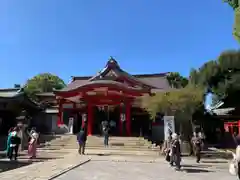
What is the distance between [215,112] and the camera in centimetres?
3231

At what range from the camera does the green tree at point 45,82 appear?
205 ft

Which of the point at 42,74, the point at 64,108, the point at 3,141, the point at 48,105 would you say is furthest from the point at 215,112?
the point at 42,74

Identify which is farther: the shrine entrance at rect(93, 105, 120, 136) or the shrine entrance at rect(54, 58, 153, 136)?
the shrine entrance at rect(93, 105, 120, 136)

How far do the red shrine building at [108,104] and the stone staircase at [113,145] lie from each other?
9.89ft

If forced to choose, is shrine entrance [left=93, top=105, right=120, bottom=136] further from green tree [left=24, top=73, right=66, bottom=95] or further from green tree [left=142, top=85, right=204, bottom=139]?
green tree [left=24, top=73, right=66, bottom=95]

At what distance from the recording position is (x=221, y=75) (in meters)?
27.2

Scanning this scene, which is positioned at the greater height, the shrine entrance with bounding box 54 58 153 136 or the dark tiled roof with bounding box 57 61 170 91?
the dark tiled roof with bounding box 57 61 170 91

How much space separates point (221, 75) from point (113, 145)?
44.6 feet

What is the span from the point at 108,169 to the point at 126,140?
11323mm

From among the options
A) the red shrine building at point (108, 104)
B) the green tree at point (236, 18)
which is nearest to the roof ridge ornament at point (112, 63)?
the red shrine building at point (108, 104)

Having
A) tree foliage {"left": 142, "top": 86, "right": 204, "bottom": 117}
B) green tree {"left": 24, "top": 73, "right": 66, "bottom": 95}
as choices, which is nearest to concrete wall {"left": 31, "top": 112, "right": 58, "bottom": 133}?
tree foliage {"left": 142, "top": 86, "right": 204, "bottom": 117}

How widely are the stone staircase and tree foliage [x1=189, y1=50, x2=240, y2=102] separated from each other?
10370 mm

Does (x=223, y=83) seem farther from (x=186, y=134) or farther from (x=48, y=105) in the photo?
(x=48, y=105)

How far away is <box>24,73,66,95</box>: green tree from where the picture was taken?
6253 centimetres
